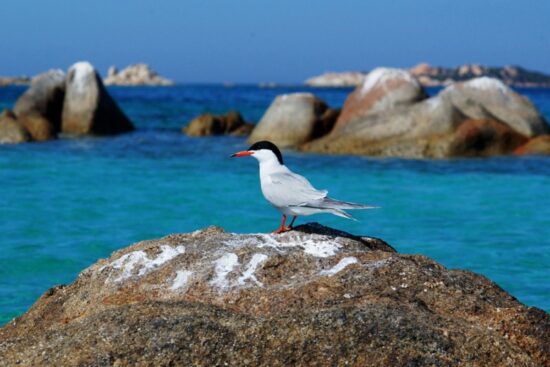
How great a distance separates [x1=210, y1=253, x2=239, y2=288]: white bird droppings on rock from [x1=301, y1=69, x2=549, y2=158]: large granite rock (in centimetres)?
1525

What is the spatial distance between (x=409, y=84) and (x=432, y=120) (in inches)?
79.5

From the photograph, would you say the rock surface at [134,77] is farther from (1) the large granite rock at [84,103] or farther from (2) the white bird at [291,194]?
(2) the white bird at [291,194]

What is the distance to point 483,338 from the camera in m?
4.44

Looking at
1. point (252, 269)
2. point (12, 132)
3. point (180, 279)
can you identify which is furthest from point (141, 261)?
point (12, 132)

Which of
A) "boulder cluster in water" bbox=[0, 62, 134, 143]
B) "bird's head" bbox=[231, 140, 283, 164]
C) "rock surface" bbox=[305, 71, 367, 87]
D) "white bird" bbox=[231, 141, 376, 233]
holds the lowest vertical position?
"rock surface" bbox=[305, 71, 367, 87]

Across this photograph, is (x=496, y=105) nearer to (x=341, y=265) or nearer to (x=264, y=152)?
(x=264, y=152)

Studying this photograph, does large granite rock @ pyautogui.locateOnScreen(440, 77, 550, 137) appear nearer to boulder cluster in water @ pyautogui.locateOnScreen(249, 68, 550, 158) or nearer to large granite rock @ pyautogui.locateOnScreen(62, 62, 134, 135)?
boulder cluster in water @ pyautogui.locateOnScreen(249, 68, 550, 158)

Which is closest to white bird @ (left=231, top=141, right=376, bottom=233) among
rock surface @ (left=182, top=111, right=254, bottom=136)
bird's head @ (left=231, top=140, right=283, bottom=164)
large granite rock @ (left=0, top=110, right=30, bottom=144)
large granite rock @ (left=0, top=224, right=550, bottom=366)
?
bird's head @ (left=231, top=140, right=283, bottom=164)

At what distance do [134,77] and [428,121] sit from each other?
136 m

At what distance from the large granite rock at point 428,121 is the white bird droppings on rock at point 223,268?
15252 mm

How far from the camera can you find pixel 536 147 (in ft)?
68.2

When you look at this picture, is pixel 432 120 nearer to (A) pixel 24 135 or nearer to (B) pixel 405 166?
(B) pixel 405 166

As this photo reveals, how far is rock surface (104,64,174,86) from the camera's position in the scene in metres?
152

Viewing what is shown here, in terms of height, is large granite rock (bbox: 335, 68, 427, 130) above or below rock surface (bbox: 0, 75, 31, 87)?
above
